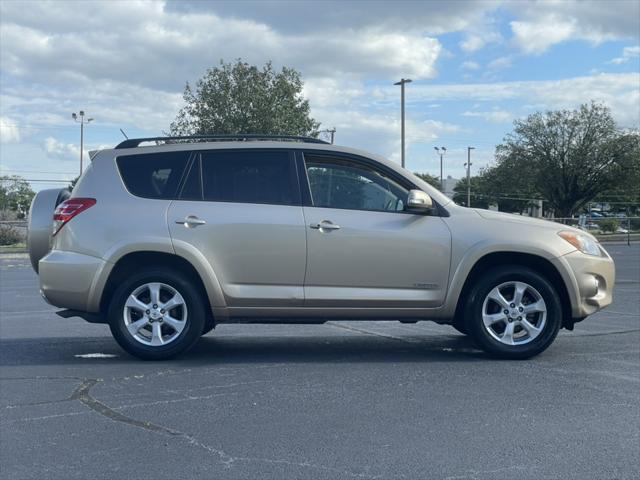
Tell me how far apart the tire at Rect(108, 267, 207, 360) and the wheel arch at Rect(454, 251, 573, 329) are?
2.30 meters

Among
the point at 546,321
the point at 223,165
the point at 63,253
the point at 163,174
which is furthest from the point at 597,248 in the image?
the point at 63,253

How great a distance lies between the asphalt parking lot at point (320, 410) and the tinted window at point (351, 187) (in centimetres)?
138

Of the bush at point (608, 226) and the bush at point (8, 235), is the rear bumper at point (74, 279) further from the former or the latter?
the bush at point (608, 226)

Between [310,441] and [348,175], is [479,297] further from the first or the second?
[310,441]

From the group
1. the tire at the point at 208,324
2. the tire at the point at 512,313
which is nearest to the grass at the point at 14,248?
the tire at the point at 208,324

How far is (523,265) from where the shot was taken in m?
7.19

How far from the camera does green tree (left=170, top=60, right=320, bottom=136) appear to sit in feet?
126

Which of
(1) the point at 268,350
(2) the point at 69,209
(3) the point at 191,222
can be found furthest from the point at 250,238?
(2) the point at 69,209

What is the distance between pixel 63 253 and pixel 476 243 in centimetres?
356

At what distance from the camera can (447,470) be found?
425cm

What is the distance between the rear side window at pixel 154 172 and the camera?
23.3ft

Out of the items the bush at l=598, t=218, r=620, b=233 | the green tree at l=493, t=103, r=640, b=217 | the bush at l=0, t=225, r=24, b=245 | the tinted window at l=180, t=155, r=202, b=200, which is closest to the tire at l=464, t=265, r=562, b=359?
the tinted window at l=180, t=155, r=202, b=200

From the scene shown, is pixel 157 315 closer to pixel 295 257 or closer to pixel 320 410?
pixel 295 257

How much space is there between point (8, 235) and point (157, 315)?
32.1m
